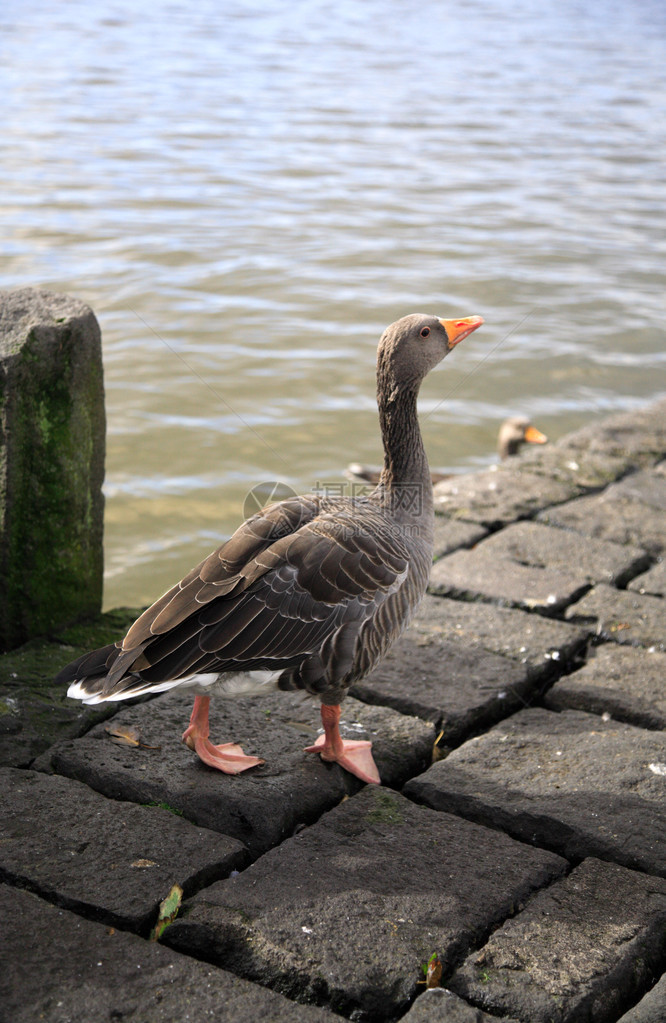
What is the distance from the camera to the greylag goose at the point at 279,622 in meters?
3.25

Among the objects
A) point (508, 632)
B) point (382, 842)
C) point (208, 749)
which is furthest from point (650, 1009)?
point (508, 632)

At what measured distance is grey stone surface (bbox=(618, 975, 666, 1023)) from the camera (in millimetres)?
2434

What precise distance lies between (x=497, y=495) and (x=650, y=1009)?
12.7ft

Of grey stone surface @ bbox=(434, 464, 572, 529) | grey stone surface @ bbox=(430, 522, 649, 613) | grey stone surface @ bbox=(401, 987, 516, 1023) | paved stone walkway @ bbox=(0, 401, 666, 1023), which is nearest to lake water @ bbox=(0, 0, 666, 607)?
grey stone surface @ bbox=(434, 464, 572, 529)

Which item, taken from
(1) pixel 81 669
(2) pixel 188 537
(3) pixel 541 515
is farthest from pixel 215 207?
(1) pixel 81 669

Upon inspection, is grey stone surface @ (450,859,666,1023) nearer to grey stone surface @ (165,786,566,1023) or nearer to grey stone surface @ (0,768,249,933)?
grey stone surface @ (165,786,566,1023)

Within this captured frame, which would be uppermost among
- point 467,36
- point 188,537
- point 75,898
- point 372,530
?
point 467,36

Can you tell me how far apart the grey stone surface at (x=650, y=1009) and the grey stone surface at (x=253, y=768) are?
1.20m

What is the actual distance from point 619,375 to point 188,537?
5.39m

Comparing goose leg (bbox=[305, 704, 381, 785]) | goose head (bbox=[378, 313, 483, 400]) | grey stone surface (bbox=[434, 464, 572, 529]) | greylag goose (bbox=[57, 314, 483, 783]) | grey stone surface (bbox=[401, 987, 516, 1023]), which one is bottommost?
grey stone surface (bbox=[401, 987, 516, 1023])

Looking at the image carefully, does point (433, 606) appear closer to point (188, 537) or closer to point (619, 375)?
point (188, 537)

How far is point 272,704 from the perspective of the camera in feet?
13.2

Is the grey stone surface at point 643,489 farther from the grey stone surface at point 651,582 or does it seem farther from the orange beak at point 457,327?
the orange beak at point 457,327

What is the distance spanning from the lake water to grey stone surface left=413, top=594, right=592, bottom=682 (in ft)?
6.94
